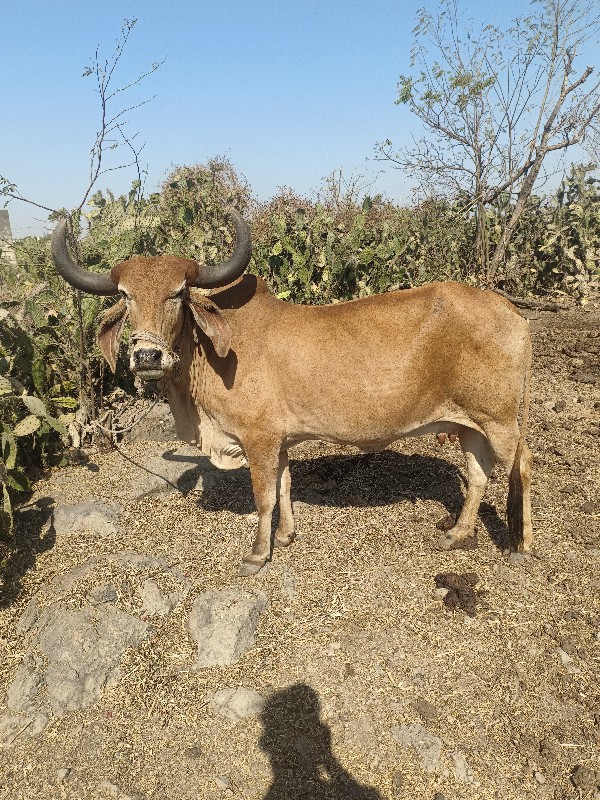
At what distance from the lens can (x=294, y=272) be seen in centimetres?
917

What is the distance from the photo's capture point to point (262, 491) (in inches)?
178

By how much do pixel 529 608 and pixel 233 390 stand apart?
2.61 metres

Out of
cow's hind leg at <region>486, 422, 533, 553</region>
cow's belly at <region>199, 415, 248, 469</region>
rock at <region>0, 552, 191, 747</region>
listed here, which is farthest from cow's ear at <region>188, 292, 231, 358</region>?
cow's hind leg at <region>486, 422, 533, 553</region>

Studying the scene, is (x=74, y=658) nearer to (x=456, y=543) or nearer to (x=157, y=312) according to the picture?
(x=157, y=312)

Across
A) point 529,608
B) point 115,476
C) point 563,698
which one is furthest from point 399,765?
point 115,476

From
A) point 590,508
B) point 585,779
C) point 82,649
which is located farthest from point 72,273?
point 590,508

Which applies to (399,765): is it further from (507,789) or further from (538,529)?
(538,529)

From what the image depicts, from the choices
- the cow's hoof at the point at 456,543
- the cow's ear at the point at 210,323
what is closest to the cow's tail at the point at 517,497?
the cow's hoof at the point at 456,543

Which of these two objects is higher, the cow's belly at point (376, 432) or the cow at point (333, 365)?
the cow at point (333, 365)

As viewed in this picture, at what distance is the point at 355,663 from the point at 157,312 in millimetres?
2569

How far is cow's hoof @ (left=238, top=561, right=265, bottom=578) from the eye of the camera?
459 cm

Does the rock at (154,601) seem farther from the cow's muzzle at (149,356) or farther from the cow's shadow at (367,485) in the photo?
the cow's muzzle at (149,356)

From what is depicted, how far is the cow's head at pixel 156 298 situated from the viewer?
3.68m

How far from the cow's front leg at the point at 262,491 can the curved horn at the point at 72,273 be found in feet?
4.90
